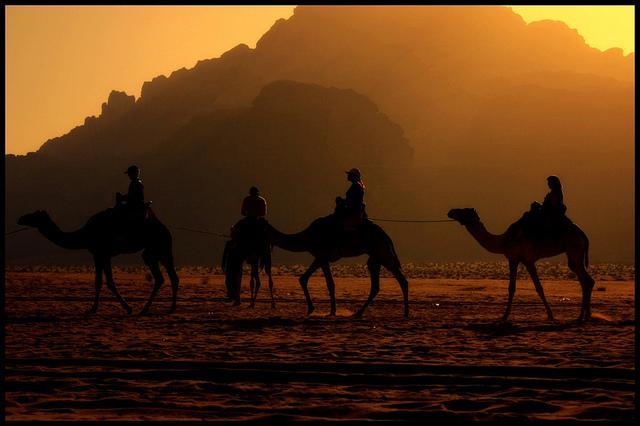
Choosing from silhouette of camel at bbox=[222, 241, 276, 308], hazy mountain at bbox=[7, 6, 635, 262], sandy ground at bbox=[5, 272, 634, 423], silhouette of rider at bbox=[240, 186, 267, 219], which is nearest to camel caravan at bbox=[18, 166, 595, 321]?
silhouette of rider at bbox=[240, 186, 267, 219]

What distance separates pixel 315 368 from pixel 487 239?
806cm

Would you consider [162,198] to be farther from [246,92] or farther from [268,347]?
[268,347]

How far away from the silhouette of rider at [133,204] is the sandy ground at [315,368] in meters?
1.74

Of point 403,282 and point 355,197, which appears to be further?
point 403,282

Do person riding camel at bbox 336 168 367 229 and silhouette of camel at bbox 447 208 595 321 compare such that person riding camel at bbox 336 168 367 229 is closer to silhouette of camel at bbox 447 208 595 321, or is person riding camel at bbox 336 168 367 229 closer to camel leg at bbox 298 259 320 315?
camel leg at bbox 298 259 320 315

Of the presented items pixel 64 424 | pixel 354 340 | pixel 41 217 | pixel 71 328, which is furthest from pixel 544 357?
pixel 41 217

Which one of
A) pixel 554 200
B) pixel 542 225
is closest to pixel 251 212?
pixel 542 225

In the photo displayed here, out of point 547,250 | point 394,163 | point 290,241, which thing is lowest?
point 547,250

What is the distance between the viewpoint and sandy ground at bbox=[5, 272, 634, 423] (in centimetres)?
844

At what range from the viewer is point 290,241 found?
59.7 ft

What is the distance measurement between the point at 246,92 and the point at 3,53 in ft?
618

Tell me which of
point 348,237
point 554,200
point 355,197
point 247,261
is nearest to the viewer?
point 554,200

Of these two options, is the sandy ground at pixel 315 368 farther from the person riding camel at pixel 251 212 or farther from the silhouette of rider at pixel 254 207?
the silhouette of rider at pixel 254 207

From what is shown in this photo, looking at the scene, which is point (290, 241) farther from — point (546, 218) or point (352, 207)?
point (546, 218)
